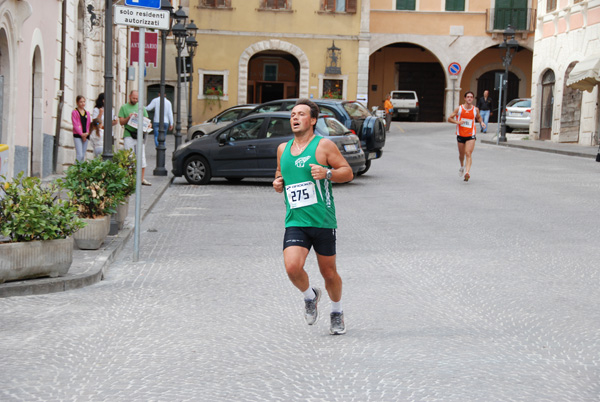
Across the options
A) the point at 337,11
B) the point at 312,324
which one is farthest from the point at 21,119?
the point at 337,11

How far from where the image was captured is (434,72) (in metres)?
56.8

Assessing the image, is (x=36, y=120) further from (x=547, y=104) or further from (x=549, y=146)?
(x=547, y=104)

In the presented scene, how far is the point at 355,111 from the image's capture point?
72.8 ft

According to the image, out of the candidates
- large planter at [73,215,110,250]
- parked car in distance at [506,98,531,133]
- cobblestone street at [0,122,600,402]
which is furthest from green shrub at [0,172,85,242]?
parked car in distance at [506,98,531,133]

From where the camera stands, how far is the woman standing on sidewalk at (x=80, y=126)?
19.6m

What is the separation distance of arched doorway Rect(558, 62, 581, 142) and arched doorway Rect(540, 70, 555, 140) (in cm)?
173

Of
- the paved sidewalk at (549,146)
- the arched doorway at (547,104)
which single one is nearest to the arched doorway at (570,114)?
the paved sidewalk at (549,146)

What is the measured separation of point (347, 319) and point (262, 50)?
40.0 m

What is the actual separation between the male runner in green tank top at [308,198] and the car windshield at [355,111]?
49.8 feet

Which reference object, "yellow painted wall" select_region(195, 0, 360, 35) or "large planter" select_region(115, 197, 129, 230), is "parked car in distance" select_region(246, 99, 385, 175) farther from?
"yellow painted wall" select_region(195, 0, 360, 35)

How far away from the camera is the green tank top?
6.59 metres

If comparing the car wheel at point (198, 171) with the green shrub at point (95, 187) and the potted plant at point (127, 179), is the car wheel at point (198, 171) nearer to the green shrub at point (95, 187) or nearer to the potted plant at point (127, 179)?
the potted plant at point (127, 179)

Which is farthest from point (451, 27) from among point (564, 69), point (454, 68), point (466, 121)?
point (466, 121)

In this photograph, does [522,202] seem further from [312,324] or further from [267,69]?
[267,69]
